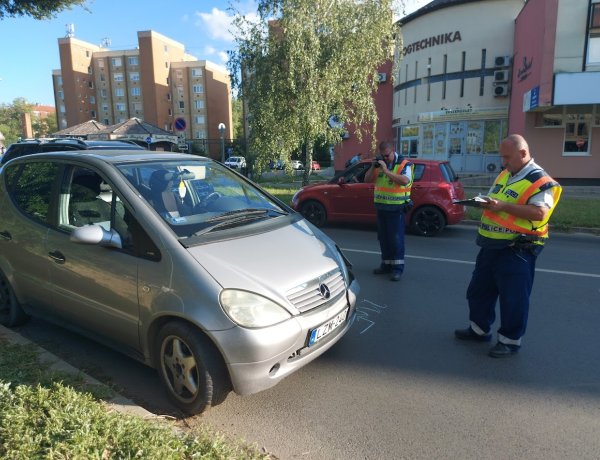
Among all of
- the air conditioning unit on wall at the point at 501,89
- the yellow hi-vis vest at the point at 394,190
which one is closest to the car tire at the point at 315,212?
the yellow hi-vis vest at the point at 394,190

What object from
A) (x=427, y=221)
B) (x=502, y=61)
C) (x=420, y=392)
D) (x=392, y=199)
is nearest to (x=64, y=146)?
(x=392, y=199)

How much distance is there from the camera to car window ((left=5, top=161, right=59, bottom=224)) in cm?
371

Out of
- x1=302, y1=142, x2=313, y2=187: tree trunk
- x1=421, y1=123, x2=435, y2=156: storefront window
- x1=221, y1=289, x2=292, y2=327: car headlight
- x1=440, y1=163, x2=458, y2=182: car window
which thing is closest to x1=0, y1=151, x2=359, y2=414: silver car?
x1=221, y1=289, x2=292, y2=327: car headlight

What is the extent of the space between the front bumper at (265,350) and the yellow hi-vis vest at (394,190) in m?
3.11

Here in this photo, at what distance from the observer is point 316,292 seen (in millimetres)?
3016

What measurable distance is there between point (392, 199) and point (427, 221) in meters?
3.67

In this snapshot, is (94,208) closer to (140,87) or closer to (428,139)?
(428,139)

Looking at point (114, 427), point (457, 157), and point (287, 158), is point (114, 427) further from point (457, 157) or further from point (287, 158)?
point (457, 157)

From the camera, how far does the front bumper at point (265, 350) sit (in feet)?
8.66

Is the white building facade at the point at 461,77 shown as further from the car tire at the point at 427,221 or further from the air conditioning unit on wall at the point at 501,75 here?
the car tire at the point at 427,221

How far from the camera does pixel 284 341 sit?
2.74 m

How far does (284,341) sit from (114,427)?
3.40 feet

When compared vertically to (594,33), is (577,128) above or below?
below

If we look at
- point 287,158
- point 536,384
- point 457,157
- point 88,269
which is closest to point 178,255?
point 88,269
